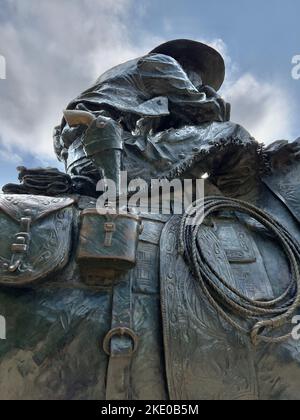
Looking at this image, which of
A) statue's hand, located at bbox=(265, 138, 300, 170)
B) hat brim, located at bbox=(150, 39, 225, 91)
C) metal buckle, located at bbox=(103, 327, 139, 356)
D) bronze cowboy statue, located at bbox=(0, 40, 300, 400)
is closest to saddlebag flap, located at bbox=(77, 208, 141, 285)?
bronze cowboy statue, located at bbox=(0, 40, 300, 400)

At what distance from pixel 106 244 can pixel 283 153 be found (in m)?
0.94

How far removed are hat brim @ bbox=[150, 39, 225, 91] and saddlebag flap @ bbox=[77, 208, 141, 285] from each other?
1656mm

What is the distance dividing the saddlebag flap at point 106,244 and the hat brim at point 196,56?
1.66 m

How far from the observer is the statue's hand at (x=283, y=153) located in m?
1.46

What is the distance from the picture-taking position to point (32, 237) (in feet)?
3.09

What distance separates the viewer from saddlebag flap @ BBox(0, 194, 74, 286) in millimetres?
876

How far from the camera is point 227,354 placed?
912mm

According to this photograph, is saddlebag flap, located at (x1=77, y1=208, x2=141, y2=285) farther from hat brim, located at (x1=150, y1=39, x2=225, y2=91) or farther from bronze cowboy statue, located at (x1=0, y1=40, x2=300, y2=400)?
hat brim, located at (x1=150, y1=39, x2=225, y2=91)

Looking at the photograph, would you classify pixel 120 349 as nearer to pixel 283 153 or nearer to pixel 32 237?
pixel 32 237

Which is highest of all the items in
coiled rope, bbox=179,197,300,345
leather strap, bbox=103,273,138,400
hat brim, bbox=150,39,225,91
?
hat brim, bbox=150,39,225,91

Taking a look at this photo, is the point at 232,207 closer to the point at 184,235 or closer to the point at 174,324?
the point at 184,235
